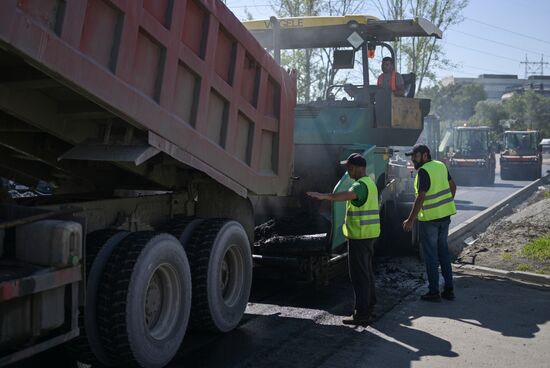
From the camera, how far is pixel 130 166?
4.90 meters

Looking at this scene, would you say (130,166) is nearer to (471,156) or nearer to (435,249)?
(435,249)

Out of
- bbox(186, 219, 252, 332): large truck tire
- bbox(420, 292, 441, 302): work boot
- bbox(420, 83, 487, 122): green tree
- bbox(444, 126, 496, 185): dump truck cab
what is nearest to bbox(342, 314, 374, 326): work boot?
bbox(186, 219, 252, 332): large truck tire

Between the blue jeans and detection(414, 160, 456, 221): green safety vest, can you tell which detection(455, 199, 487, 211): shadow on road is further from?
detection(414, 160, 456, 221): green safety vest

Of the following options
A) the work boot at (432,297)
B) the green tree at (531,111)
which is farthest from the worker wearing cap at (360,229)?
the green tree at (531,111)

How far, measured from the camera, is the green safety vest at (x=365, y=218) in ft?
19.6

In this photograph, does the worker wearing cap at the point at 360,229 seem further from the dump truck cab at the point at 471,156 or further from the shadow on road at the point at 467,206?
the dump truck cab at the point at 471,156

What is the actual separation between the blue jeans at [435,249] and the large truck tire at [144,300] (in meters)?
3.03

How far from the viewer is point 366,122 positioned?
850 centimetres

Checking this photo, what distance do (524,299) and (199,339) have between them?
3.57 meters

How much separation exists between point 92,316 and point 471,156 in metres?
26.6

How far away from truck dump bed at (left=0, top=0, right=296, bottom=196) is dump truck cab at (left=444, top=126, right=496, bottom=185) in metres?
23.4

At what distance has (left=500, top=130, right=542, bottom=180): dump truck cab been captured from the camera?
3042 cm

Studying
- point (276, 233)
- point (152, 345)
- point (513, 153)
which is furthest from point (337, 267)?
point (513, 153)

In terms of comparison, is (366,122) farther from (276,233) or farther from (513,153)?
(513,153)
